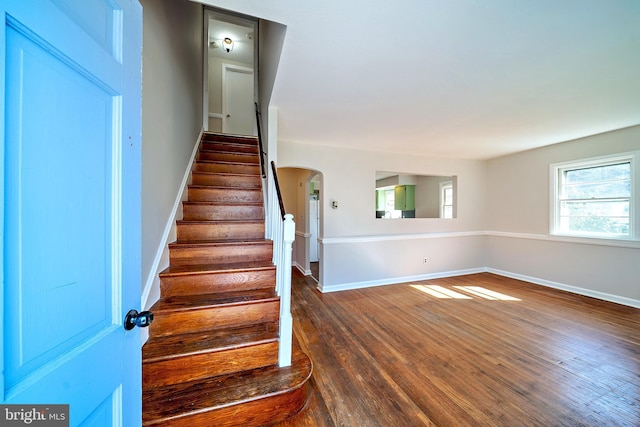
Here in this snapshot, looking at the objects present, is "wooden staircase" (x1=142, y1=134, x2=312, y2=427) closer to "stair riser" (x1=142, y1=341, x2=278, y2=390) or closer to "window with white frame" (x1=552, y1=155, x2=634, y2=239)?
"stair riser" (x1=142, y1=341, x2=278, y2=390)

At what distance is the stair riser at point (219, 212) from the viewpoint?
249 cm

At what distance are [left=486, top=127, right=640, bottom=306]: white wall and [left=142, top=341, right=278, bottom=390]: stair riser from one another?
4.90m

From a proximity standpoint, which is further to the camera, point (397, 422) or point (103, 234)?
point (397, 422)

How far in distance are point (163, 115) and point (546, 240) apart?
586cm

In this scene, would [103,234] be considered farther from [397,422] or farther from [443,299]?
[443,299]

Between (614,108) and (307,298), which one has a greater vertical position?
(614,108)

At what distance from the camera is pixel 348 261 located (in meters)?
4.17

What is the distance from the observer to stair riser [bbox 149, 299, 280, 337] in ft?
5.33

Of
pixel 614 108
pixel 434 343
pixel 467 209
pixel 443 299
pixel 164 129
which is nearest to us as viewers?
pixel 164 129

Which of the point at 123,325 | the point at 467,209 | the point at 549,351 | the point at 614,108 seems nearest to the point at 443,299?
the point at 549,351

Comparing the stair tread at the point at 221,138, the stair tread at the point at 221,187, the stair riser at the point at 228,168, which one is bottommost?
the stair tread at the point at 221,187

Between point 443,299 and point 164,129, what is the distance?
4.12 m

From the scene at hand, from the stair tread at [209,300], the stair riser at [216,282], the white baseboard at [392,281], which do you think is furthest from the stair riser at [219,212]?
the white baseboard at [392,281]

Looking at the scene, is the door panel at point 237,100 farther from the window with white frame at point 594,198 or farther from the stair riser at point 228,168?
the window with white frame at point 594,198
